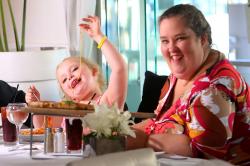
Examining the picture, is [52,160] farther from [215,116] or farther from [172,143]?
[215,116]

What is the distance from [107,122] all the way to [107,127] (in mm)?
18

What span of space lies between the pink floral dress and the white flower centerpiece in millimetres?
294

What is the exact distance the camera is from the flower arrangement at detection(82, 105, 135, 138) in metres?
1.76

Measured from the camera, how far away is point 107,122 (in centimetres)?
177

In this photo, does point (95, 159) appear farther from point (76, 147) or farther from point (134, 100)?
point (134, 100)

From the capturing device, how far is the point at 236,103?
2.05 m

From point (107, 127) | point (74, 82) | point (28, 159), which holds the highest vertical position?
point (74, 82)

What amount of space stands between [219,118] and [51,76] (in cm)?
202

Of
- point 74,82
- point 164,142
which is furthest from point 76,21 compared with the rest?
point 164,142

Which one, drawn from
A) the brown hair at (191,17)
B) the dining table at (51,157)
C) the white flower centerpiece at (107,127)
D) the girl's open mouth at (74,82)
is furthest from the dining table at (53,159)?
the girl's open mouth at (74,82)

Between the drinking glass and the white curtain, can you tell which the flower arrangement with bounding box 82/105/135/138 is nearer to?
the drinking glass

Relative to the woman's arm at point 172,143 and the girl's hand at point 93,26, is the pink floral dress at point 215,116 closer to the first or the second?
the woman's arm at point 172,143

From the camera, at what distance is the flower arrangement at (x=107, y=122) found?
5.77 feet

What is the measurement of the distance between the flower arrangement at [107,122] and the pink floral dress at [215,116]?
0.30 meters
